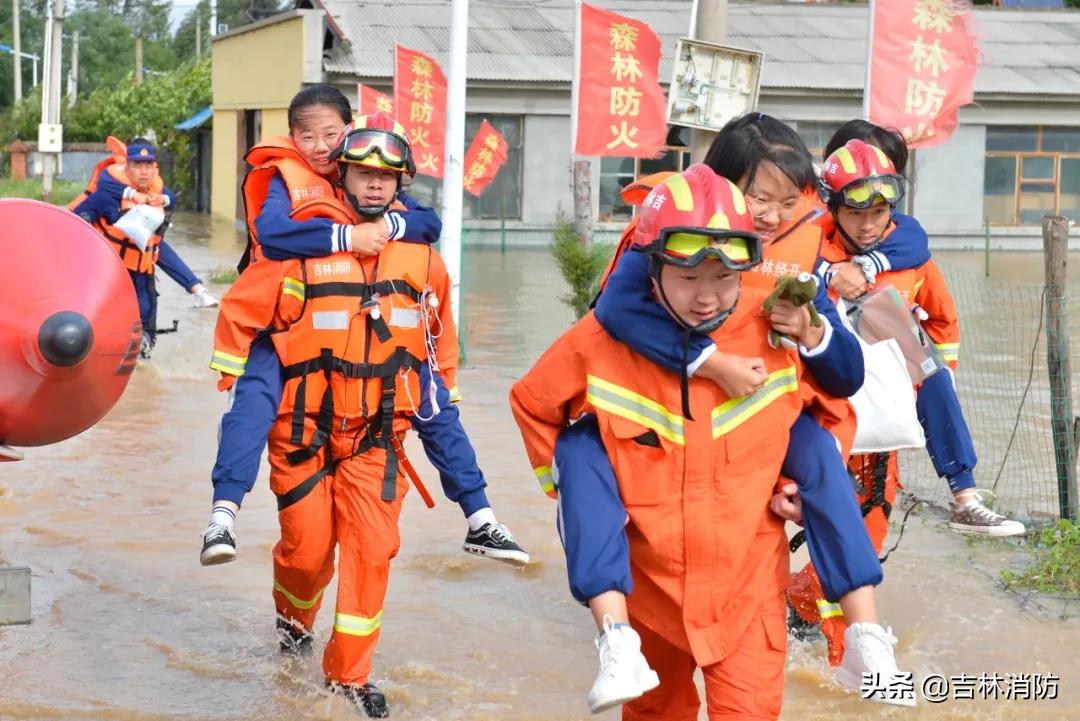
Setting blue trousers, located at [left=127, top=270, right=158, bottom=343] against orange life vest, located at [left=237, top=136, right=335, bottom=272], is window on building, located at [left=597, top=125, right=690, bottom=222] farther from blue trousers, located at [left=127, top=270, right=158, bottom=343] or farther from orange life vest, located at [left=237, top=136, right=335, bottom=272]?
orange life vest, located at [left=237, top=136, right=335, bottom=272]

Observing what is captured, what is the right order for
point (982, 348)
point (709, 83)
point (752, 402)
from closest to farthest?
1. point (752, 402)
2. point (709, 83)
3. point (982, 348)

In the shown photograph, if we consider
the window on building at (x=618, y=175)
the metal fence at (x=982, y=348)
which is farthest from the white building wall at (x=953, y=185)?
the window on building at (x=618, y=175)

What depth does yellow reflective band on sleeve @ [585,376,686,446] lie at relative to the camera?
3.71 meters

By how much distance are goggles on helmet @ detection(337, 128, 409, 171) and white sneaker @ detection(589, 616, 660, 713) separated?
2.21m

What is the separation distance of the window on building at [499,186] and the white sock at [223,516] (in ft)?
77.3

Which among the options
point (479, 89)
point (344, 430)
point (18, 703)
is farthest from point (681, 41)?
point (479, 89)

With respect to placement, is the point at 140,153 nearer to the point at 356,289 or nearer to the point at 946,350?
the point at 356,289

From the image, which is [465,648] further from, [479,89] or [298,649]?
[479,89]

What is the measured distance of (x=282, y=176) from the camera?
17.7 feet

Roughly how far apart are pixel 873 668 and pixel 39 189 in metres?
38.2

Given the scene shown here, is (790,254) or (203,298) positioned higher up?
(790,254)

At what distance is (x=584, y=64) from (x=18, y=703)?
8121 mm

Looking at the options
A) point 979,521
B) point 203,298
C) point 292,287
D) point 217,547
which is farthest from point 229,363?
point 203,298

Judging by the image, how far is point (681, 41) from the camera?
8.77 m
